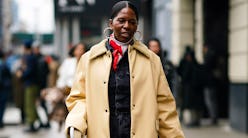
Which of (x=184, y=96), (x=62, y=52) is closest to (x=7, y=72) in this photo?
(x=184, y=96)

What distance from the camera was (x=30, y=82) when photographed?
1134cm

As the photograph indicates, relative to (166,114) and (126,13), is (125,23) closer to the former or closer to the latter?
(126,13)

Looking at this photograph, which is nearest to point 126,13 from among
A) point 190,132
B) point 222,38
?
point 190,132

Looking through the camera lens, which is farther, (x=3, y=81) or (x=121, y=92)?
(x=3, y=81)

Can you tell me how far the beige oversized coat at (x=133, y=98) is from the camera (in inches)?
143

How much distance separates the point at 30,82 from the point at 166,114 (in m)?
7.86

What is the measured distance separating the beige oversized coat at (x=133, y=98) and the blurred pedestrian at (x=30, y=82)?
295 inches

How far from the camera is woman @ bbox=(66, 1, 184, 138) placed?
3.63 metres

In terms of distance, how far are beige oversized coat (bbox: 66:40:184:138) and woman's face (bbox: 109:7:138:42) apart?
0.11 meters

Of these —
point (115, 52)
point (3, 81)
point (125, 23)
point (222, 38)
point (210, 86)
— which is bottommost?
point (210, 86)

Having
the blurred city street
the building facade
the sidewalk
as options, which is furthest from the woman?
the building facade

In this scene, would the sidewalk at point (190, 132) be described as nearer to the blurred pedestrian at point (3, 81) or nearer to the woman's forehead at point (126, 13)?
the blurred pedestrian at point (3, 81)

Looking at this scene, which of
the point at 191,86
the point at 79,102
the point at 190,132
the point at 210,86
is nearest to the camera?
the point at 79,102

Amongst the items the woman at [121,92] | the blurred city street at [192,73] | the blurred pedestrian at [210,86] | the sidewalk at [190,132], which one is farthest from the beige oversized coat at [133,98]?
the blurred pedestrian at [210,86]
